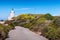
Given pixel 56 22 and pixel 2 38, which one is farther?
pixel 56 22

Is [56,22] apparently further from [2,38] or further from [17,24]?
[17,24]

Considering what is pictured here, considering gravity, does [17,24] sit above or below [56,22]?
below

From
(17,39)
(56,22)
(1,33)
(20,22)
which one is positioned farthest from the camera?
(20,22)

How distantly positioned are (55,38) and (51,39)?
174 centimetres

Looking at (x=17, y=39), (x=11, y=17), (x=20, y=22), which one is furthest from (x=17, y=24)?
(x=17, y=39)

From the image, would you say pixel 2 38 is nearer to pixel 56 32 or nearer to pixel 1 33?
pixel 1 33

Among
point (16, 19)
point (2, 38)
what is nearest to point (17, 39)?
point (2, 38)

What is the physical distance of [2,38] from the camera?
49438 mm

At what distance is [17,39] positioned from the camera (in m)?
52.0

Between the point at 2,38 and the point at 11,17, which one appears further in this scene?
the point at 11,17

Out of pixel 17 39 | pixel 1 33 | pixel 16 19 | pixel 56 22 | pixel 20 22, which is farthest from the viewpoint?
pixel 16 19

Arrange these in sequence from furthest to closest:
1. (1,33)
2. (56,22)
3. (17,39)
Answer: (56,22) < (17,39) < (1,33)

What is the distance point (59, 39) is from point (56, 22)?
54.7 feet

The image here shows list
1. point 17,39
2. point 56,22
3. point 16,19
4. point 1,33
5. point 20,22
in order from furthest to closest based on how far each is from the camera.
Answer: point 16,19 < point 20,22 < point 56,22 < point 17,39 < point 1,33
